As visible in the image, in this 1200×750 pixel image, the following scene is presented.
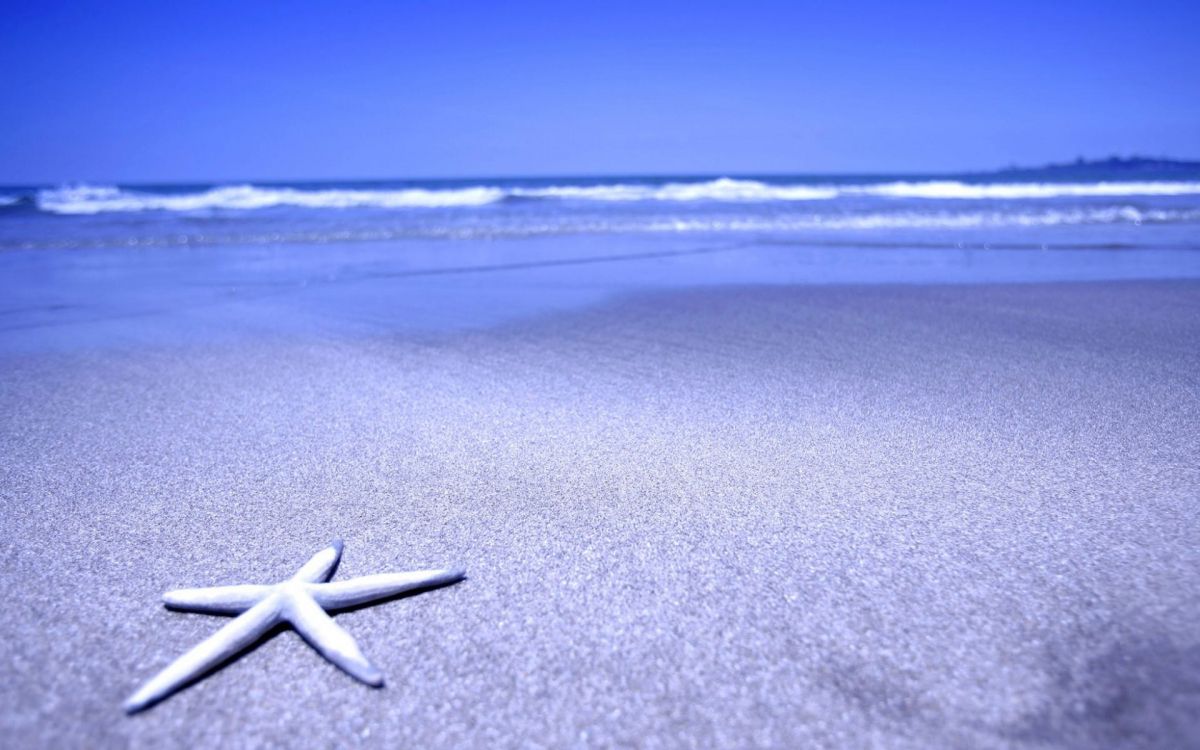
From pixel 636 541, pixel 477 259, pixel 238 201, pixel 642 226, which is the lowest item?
pixel 636 541

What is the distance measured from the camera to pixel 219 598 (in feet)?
7.11

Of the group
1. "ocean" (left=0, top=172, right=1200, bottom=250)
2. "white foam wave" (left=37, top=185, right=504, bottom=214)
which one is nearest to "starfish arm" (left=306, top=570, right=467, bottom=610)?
"ocean" (left=0, top=172, right=1200, bottom=250)

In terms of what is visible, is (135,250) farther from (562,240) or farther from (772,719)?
(772,719)

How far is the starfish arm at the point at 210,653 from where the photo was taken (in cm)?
186

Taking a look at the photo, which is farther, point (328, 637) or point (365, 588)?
point (365, 588)

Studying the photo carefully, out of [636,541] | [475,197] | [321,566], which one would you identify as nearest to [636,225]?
[636,541]

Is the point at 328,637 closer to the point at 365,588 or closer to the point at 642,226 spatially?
the point at 365,588

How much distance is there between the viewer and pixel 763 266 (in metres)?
9.56

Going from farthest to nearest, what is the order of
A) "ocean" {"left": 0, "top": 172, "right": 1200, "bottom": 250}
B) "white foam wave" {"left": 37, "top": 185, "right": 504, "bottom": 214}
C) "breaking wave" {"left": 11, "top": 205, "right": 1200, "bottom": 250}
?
→ "white foam wave" {"left": 37, "top": 185, "right": 504, "bottom": 214} < "breaking wave" {"left": 11, "top": 205, "right": 1200, "bottom": 250} < "ocean" {"left": 0, "top": 172, "right": 1200, "bottom": 250}

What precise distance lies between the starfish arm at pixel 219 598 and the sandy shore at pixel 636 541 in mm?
73

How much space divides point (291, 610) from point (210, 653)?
0.22 meters

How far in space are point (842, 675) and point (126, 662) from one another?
1838mm

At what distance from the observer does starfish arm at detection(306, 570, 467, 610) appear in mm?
2164

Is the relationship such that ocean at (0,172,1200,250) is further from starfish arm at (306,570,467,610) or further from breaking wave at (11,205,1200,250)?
starfish arm at (306,570,467,610)
